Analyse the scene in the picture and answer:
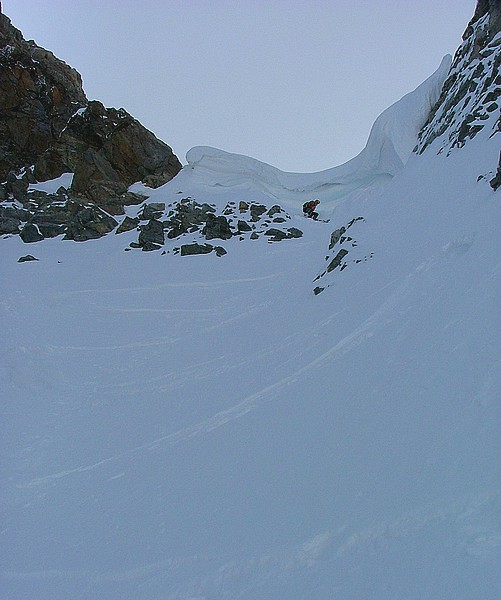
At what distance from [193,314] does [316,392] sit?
673 centimetres

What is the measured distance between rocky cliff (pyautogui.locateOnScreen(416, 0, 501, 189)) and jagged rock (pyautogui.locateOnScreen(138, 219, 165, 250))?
11.2 metres

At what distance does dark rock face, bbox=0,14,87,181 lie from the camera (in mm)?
28391

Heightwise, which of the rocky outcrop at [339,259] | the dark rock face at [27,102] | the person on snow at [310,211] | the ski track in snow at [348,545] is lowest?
the ski track in snow at [348,545]

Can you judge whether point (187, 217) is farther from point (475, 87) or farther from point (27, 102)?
point (27, 102)

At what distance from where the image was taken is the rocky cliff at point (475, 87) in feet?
41.5

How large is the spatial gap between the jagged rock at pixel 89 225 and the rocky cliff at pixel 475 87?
14538 millimetres

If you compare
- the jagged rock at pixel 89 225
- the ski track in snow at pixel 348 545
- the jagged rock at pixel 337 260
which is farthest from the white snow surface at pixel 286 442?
the jagged rock at pixel 89 225

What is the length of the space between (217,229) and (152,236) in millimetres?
2825

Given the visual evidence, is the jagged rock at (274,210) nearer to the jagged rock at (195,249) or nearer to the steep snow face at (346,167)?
the steep snow face at (346,167)

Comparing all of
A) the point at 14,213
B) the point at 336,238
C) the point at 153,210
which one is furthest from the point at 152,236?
the point at 336,238

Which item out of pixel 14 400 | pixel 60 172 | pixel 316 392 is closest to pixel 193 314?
pixel 14 400

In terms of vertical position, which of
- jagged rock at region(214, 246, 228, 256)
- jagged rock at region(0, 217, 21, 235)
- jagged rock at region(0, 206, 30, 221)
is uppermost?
jagged rock at region(0, 206, 30, 221)

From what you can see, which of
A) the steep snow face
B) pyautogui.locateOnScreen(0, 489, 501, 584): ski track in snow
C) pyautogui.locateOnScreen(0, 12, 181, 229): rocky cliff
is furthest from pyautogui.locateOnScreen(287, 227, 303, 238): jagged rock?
pyautogui.locateOnScreen(0, 489, 501, 584): ski track in snow

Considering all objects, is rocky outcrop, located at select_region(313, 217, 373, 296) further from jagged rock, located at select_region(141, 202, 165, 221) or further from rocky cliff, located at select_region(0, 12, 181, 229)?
rocky cliff, located at select_region(0, 12, 181, 229)
